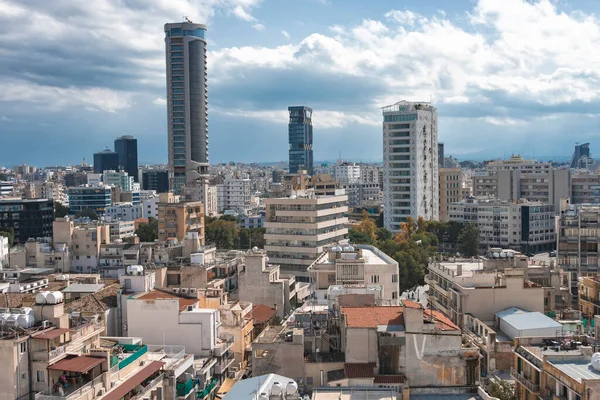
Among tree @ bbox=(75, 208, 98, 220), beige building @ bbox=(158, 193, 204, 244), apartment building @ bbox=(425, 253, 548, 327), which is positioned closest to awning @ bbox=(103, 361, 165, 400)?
apartment building @ bbox=(425, 253, 548, 327)

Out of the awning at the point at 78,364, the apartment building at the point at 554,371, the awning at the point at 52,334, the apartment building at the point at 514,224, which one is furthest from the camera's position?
the apartment building at the point at 514,224

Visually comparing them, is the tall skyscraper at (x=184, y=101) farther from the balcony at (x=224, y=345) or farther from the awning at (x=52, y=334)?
the awning at (x=52, y=334)

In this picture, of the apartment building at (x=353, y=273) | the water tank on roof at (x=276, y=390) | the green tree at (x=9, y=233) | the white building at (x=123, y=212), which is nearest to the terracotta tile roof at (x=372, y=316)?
the water tank on roof at (x=276, y=390)

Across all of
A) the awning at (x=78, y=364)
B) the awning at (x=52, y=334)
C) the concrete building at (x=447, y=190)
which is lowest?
the awning at (x=78, y=364)

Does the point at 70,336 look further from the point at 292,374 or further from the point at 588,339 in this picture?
the point at 588,339

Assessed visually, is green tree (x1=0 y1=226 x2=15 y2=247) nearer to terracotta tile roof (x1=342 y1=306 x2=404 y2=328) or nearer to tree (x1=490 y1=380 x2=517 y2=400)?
terracotta tile roof (x1=342 y1=306 x2=404 y2=328)

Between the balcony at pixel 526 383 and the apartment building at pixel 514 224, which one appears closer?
the balcony at pixel 526 383
